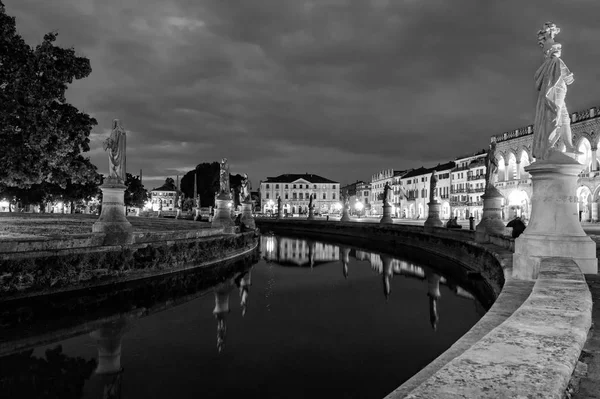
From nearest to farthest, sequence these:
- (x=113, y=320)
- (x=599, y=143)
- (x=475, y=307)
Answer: (x=113, y=320) → (x=475, y=307) → (x=599, y=143)

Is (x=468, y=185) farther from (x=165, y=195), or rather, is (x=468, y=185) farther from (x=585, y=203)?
(x=165, y=195)

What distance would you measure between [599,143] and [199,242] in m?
40.4

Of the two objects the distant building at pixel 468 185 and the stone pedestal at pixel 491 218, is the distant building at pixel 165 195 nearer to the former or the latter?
the distant building at pixel 468 185

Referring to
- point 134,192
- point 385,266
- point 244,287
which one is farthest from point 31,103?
point 134,192

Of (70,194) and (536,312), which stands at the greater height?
(70,194)

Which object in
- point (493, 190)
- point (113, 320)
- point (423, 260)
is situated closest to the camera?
point (113, 320)

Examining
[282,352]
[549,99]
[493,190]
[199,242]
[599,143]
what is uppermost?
[599,143]

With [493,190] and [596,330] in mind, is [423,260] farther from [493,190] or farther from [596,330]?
[596,330]

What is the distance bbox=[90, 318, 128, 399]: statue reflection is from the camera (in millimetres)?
6476

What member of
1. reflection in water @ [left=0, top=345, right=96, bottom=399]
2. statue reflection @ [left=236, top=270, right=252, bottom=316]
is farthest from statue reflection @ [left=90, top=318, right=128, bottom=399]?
statue reflection @ [left=236, top=270, right=252, bottom=316]

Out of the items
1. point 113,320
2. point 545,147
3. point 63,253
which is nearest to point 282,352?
point 113,320

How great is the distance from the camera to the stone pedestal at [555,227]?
7020mm

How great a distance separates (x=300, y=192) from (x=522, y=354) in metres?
128

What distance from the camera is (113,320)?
10.2 meters
